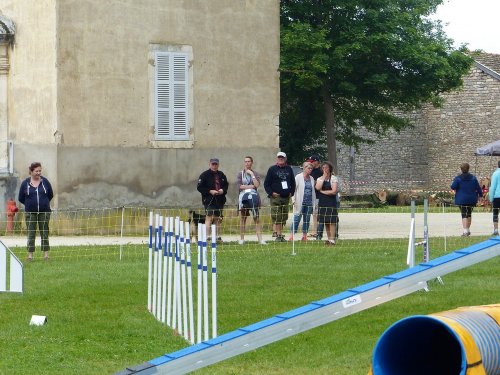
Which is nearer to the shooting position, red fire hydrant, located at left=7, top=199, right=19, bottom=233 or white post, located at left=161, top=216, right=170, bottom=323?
white post, located at left=161, top=216, right=170, bottom=323

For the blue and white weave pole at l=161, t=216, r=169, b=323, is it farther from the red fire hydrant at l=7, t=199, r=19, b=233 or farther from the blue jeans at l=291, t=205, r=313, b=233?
the red fire hydrant at l=7, t=199, r=19, b=233

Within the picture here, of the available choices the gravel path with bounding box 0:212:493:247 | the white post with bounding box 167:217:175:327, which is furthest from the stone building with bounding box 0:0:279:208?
the white post with bounding box 167:217:175:327

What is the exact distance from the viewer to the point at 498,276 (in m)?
18.0

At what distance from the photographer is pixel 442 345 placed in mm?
9648

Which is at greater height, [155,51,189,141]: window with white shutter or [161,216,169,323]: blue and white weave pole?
[155,51,189,141]: window with white shutter

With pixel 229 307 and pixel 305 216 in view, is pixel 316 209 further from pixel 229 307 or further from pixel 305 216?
pixel 229 307

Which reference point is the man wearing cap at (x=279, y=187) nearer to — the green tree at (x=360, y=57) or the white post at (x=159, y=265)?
the white post at (x=159, y=265)

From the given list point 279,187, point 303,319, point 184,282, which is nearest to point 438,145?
point 279,187

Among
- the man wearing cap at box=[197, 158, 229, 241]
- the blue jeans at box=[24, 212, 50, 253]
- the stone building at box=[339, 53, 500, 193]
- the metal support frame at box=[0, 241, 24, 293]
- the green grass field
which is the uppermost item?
the stone building at box=[339, 53, 500, 193]

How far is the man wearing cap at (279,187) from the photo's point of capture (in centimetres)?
2462

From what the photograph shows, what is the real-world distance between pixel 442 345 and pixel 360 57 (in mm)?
33060

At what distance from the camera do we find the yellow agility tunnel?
859 cm

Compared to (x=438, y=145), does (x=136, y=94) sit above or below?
above

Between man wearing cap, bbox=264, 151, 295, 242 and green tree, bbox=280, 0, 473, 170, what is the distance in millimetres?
15502
